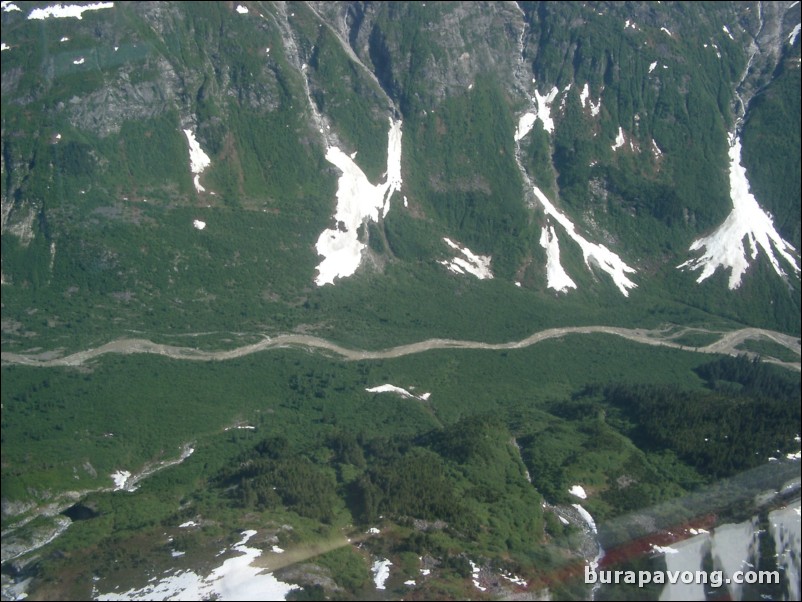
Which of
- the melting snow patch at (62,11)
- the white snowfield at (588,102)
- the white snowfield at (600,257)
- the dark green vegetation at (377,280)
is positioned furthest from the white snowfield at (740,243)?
the melting snow patch at (62,11)

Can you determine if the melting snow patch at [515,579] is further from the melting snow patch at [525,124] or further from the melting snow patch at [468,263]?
the melting snow patch at [525,124]

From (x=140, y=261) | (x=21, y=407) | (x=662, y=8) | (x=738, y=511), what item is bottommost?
(x=738, y=511)

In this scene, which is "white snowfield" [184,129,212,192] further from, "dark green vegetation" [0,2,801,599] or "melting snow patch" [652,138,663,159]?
"melting snow patch" [652,138,663,159]

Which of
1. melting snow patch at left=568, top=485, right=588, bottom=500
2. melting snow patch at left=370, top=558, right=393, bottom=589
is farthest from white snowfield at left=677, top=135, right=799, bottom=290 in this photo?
melting snow patch at left=370, top=558, right=393, bottom=589

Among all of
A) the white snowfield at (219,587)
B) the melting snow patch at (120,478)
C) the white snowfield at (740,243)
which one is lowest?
the white snowfield at (219,587)

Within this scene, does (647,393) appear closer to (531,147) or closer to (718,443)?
(718,443)

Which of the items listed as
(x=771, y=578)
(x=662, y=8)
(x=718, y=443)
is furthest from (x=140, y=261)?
(x=662, y=8)

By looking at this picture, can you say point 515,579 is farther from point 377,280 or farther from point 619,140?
point 619,140
